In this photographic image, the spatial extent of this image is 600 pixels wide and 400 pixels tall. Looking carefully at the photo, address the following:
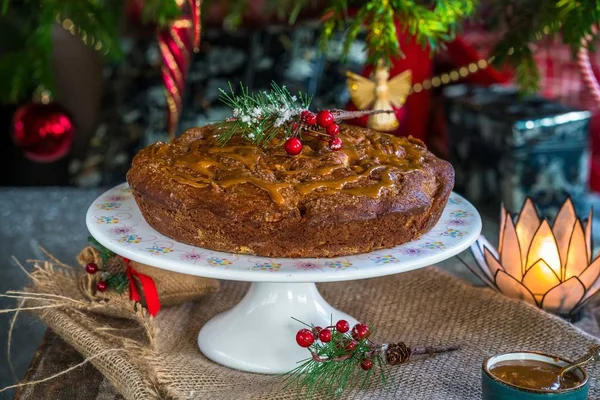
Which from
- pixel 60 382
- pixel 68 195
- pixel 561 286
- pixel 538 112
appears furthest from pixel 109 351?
pixel 538 112

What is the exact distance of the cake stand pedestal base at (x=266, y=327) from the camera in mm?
1279

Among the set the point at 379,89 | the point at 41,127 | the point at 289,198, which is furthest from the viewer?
the point at 41,127

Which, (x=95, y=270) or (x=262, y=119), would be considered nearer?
(x=262, y=119)

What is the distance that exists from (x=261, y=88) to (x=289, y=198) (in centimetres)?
153

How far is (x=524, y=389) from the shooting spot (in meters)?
1.02

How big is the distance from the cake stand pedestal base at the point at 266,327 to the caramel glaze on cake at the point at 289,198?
0.20m

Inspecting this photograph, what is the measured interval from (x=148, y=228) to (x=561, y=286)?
0.74 meters

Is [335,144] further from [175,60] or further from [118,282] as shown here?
[175,60]

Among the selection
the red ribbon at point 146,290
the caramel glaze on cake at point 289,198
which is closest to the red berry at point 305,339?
the caramel glaze on cake at point 289,198

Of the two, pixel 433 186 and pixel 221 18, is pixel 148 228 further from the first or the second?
pixel 221 18

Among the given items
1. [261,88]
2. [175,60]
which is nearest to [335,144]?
[261,88]

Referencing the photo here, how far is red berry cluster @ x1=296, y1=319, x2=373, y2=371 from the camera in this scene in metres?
1.16

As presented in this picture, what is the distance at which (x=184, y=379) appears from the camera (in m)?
1.21

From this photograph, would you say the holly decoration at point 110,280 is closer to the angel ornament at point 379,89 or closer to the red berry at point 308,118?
the red berry at point 308,118
